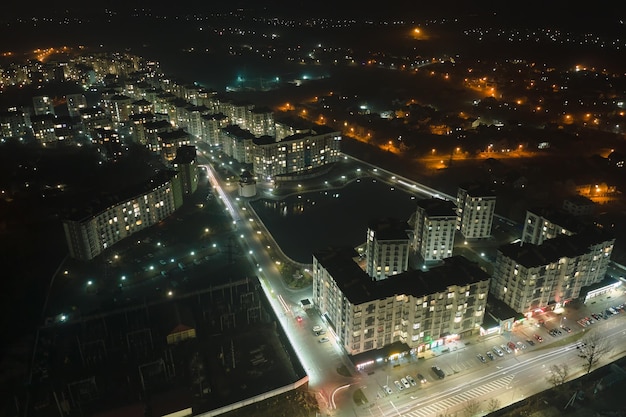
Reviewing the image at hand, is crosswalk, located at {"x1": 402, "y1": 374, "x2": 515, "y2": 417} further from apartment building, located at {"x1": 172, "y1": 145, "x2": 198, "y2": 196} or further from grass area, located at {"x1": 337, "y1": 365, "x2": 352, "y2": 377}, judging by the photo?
apartment building, located at {"x1": 172, "y1": 145, "x2": 198, "y2": 196}

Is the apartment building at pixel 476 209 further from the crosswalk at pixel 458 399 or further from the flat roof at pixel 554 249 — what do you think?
the crosswalk at pixel 458 399

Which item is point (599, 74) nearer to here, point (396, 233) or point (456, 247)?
point (456, 247)

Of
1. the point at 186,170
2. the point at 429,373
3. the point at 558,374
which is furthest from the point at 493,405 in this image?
the point at 186,170

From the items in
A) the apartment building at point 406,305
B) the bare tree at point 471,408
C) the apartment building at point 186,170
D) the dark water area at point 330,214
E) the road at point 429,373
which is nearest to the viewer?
the bare tree at point 471,408

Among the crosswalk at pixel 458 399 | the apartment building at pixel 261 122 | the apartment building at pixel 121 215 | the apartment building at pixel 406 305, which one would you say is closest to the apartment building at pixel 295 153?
the apartment building at pixel 261 122

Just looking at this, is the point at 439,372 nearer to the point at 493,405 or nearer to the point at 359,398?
the point at 493,405

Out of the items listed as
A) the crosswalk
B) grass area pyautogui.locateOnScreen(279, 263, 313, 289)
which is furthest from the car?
grass area pyautogui.locateOnScreen(279, 263, 313, 289)
